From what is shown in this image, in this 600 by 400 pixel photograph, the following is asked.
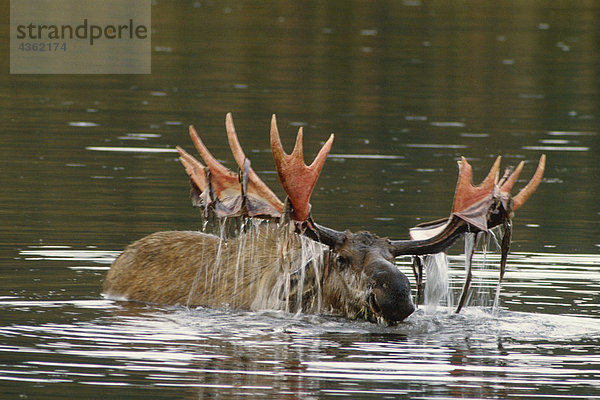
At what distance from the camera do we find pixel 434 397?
31.0 ft

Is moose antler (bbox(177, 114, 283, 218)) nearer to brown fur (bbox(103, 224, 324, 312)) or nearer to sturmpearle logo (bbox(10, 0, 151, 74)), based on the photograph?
brown fur (bbox(103, 224, 324, 312))

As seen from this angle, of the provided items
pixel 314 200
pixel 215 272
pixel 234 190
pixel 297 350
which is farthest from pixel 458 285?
pixel 314 200

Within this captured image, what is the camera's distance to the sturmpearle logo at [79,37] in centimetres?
3541

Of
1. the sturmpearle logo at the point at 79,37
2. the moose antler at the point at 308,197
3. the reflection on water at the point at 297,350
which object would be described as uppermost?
the sturmpearle logo at the point at 79,37

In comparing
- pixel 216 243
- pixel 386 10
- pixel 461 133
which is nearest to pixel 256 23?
pixel 386 10

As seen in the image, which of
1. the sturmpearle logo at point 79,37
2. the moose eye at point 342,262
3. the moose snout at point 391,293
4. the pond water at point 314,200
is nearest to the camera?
the pond water at point 314,200

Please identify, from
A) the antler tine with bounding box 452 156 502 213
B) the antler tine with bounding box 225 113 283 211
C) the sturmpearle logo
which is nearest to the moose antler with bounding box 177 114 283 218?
the antler tine with bounding box 225 113 283 211

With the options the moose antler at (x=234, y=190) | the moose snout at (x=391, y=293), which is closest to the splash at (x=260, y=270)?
the moose antler at (x=234, y=190)

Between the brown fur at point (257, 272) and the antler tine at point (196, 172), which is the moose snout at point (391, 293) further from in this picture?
the antler tine at point (196, 172)

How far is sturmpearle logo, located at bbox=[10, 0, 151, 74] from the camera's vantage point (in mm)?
35406

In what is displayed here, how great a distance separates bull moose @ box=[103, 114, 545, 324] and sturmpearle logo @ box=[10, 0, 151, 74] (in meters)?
21.5

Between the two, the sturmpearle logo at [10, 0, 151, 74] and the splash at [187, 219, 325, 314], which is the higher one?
the sturmpearle logo at [10, 0, 151, 74]

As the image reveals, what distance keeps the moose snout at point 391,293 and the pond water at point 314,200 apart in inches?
8.2

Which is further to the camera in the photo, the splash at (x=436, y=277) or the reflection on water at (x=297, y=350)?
the splash at (x=436, y=277)
